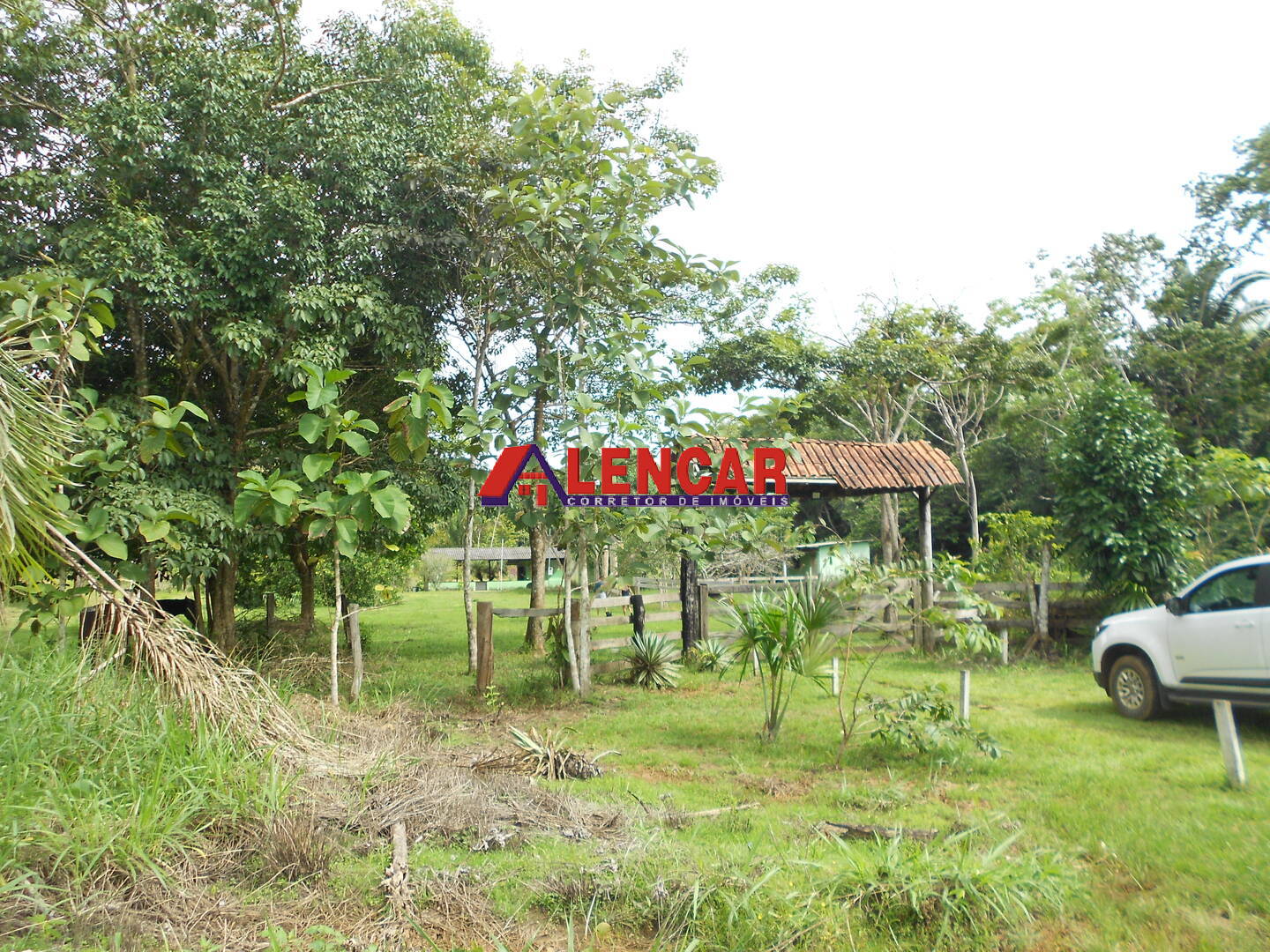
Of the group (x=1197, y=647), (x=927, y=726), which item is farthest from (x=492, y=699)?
(x=1197, y=647)

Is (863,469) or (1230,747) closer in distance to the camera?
(1230,747)

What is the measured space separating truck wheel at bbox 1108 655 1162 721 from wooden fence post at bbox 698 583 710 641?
17.3 feet

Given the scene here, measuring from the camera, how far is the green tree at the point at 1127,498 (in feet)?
33.3

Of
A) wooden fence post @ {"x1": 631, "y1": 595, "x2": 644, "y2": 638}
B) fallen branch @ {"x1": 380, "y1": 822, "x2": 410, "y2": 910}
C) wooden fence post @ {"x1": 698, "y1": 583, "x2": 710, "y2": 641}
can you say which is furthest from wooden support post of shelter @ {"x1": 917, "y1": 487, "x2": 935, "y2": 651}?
fallen branch @ {"x1": 380, "y1": 822, "x2": 410, "y2": 910}

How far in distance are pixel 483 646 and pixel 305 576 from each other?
4.19 m

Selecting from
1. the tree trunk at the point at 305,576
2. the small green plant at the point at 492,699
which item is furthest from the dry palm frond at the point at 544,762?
the tree trunk at the point at 305,576

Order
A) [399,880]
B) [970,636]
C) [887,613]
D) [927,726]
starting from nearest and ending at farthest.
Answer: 1. [399,880]
2. [970,636]
3. [927,726]
4. [887,613]

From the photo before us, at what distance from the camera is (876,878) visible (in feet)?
11.7

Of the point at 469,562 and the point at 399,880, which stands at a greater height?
the point at 469,562

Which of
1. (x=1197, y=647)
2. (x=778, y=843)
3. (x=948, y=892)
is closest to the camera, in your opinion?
(x=948, y=892)

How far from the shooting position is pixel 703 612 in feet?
38.6

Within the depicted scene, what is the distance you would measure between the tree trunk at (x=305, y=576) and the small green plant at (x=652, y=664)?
465 cm

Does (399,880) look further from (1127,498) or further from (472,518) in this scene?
(1127,498)

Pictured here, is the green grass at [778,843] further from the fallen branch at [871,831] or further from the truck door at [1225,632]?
the truck door at [1225,632]
